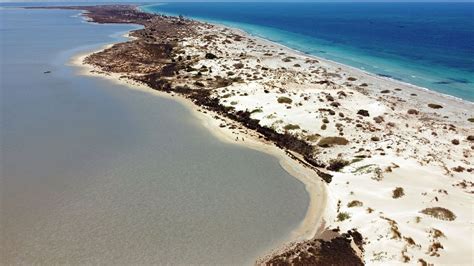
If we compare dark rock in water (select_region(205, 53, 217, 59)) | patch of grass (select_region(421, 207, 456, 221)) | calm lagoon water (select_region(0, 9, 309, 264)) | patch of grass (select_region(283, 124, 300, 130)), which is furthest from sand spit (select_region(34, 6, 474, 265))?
calm lagoon water (select_region(0, 9, 309, 264))

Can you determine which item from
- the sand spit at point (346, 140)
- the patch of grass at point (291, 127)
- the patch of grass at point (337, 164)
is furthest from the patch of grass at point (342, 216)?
the patch of grass at point (291, 127)

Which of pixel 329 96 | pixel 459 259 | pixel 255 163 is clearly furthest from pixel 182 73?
pixel 459 259

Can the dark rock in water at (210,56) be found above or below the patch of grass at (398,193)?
below

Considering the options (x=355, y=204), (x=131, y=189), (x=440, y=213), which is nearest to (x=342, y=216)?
(x=355, y=204)

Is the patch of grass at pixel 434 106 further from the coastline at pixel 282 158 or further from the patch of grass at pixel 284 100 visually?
the coastline at pixel 282 158

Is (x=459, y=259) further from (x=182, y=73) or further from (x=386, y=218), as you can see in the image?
(x=182, y=73)
